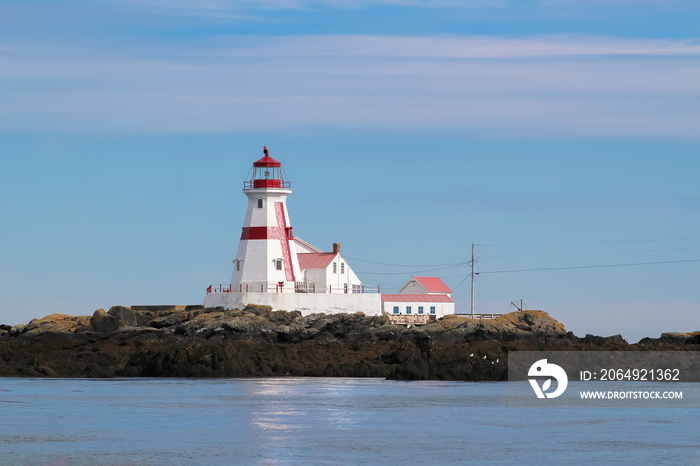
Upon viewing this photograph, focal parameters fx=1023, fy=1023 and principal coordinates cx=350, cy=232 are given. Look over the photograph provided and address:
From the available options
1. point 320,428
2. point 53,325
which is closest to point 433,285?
point 53,325

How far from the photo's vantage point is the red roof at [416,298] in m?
48.1

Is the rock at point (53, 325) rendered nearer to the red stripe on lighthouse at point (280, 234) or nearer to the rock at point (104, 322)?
the rock at point (104, 322)

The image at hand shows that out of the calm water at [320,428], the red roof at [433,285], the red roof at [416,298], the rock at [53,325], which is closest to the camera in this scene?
the calm water at [320,428]

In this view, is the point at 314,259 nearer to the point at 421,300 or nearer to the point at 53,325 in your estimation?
the point at 421,300

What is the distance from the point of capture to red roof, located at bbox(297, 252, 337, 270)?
143 ft

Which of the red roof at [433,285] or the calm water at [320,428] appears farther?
the red roof at [433,285]

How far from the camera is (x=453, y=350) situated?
27.6 meters

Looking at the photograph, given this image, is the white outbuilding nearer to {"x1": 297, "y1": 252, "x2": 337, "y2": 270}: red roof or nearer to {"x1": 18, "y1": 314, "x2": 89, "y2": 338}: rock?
{"x1": 297, "y1": 252, "x2": 337, "y2": 270}: red roof

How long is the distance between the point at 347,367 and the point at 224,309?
14.1 metres

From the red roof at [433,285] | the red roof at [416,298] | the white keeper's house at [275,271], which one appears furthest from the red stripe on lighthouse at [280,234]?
the red roof at [433,285]

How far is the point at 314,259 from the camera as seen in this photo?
44375 mm
